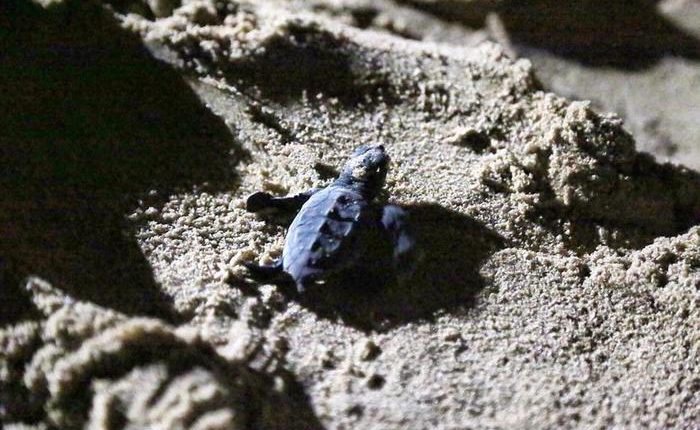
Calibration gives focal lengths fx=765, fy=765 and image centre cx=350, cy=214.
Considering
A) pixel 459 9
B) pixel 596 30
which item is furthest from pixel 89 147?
pixel 596 30

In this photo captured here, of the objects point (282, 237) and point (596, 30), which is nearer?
point (282, 237)

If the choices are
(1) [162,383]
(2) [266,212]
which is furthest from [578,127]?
(1) [162,383]

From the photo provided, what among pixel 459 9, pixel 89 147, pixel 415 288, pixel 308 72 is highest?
pixel 459 9

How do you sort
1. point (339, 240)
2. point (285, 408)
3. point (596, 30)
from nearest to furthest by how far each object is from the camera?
point (285, 408) → point (339, 240) → point (596, 30)

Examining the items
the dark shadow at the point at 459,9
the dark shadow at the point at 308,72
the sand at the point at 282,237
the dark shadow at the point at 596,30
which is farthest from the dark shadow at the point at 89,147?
the dark shadow at the point at 596,30

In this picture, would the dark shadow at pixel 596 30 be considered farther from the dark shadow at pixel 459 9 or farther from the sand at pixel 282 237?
the sand at pixel 282 237

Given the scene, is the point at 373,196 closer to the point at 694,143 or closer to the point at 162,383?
the point at 162,383

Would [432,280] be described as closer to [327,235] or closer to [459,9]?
[327,235]
